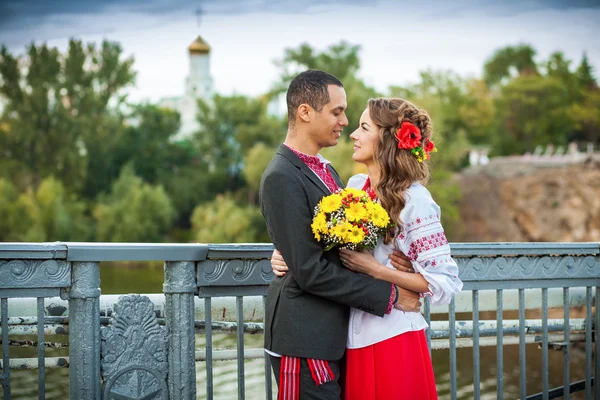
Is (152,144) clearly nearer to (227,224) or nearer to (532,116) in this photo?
(227,224)

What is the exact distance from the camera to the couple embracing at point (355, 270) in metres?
2.50

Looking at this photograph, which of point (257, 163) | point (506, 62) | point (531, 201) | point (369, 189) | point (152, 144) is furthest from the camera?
point (506, 62)

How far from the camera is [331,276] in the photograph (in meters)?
2.46

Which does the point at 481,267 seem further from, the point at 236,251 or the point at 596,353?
the point at 236,251

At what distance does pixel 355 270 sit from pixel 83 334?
1092 millimetres

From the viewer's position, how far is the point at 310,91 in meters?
2.69

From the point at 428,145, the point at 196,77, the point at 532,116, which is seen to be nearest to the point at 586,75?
the point at 532,116

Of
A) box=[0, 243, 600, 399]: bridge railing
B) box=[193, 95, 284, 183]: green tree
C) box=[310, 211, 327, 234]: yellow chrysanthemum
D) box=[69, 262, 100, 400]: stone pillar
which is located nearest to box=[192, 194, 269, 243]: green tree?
box=[193, 95, 284, 183]: green tree

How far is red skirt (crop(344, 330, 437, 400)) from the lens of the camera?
257cm

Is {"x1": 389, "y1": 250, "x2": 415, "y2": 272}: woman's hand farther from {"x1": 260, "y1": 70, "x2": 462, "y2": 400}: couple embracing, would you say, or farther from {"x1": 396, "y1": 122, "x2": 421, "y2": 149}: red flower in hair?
{"x1": 396, "y1": 122, "x2": 421, "y2": 149}: red flower in hair

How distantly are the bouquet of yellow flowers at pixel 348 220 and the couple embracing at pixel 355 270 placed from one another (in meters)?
0.09

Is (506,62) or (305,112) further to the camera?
(506,62)

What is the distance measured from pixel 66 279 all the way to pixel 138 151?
38.1m

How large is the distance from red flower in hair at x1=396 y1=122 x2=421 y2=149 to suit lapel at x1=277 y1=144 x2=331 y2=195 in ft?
1.08
